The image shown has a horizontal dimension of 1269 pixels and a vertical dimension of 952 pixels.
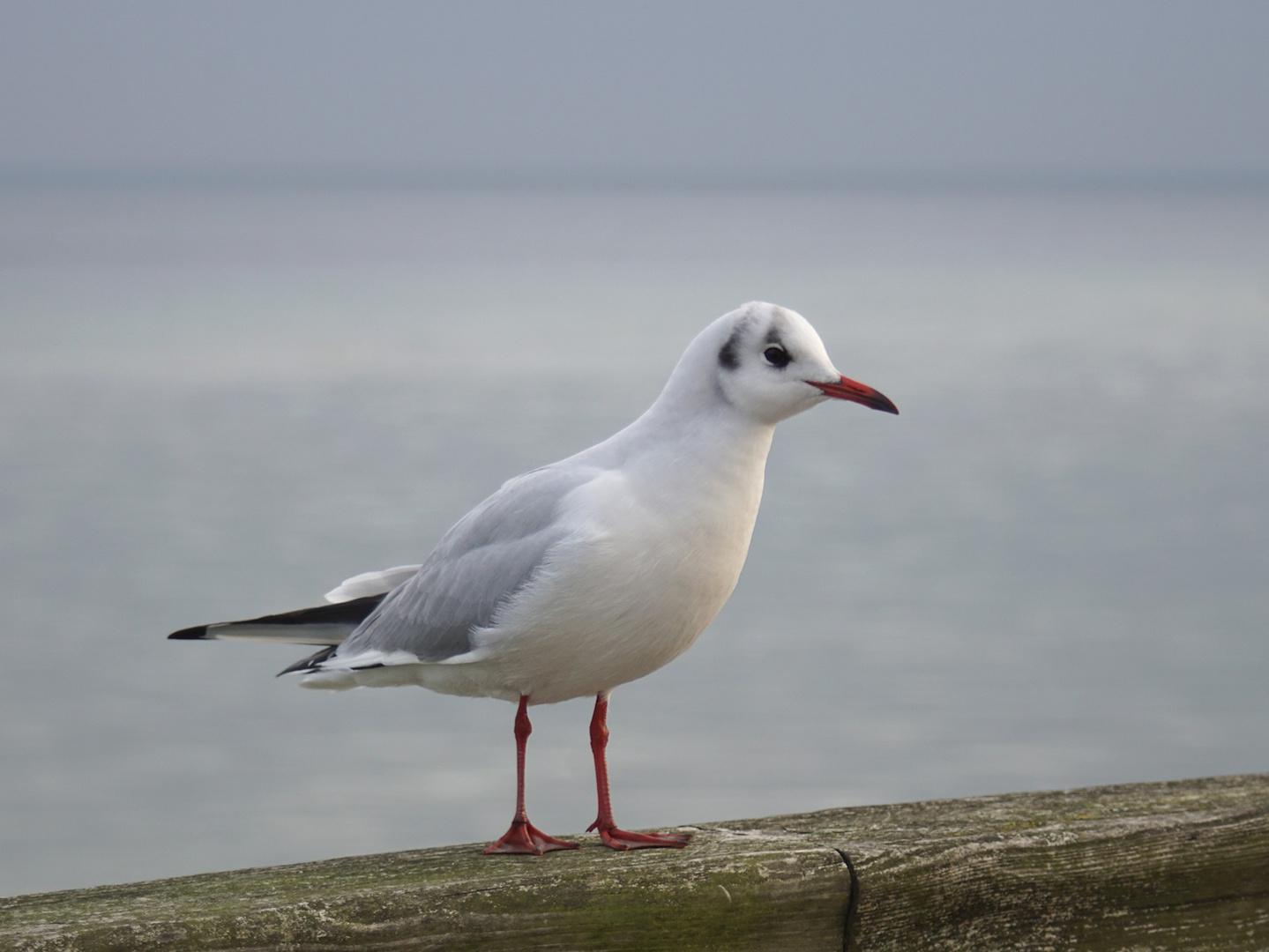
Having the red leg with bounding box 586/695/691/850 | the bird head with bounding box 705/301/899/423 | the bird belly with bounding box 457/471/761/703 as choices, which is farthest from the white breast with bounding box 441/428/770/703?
the red leg with bounding box 586/695/691/850

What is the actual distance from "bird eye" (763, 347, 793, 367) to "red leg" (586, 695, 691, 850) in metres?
0.88

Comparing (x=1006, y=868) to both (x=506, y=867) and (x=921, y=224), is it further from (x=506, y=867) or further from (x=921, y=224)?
(x=921, y=224)

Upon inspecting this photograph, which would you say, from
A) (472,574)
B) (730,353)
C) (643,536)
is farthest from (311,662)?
(730,353)

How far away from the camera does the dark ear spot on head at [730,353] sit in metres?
2.89

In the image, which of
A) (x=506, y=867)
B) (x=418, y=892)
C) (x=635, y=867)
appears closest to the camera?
(x=418, y=892)

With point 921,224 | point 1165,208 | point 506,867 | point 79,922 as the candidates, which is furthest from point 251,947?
point 1165,208

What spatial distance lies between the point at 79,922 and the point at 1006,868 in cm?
127

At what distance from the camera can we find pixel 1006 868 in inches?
87.4

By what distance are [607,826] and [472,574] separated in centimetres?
62

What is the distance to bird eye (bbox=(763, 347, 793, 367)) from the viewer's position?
2863 mm

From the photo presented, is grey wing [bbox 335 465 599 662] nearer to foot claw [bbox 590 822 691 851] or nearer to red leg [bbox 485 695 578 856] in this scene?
red leg [bbox 485 695 578 856]

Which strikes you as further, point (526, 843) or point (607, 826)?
point (607, 826)

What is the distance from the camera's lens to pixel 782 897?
2.16 m

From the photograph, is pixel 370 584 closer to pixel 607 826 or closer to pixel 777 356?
pixel 607 826
